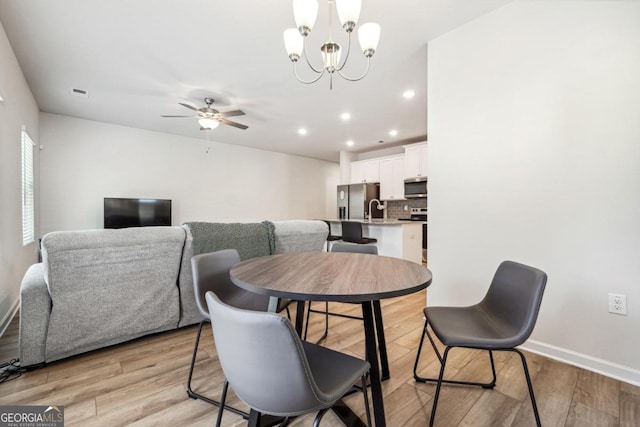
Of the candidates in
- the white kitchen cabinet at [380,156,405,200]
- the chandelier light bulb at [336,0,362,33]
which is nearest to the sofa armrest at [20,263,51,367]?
the chandelier light bulb at [336,0,362,33]

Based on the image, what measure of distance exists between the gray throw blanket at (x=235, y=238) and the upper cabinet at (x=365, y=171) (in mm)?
4353

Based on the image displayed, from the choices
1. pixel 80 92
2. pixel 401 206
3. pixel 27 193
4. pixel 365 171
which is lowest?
pixel 401 206

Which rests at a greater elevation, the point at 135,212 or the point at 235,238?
the point at 135,212

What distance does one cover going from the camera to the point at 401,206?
6.48m

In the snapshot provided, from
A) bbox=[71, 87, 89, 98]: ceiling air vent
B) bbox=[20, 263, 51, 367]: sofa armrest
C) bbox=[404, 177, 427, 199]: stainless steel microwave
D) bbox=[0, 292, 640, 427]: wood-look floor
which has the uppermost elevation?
bbox=[71, 87, 89, 98]: ceiling air vent

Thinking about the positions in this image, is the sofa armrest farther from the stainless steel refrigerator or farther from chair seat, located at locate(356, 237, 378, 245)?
the stainless steel refrigerator

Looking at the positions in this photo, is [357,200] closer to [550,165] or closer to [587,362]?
[550,165]

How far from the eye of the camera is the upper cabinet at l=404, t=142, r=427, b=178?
549 cm

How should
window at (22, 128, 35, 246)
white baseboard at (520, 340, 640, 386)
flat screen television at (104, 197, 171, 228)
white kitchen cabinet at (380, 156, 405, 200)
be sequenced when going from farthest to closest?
white kitchen cabinet at (380, 156, 405, 200) → flat screen television at (104, 197, 171, 228) → window at (22, 128, 35, 246) → white baseboard at (520, 340, 640, 386)

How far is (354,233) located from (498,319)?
2.93 m

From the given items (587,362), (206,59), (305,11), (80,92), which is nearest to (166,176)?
(80,92)

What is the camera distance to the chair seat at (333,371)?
848mm

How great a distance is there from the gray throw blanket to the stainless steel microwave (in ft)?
12.8

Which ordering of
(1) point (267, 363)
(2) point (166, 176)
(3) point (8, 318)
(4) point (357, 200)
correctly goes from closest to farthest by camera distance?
(1) point (267, 363)
(3) point (8, 318)
(2) point (166, 176)
(4) point (357, 200)
